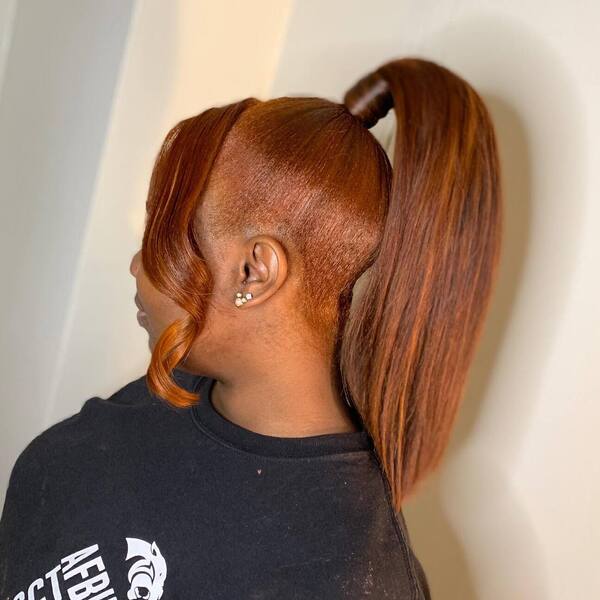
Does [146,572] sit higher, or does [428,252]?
[428,252]

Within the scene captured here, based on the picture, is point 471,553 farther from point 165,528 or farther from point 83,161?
point 83,161

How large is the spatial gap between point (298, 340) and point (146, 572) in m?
0.27

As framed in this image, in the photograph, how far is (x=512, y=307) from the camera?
0.85m

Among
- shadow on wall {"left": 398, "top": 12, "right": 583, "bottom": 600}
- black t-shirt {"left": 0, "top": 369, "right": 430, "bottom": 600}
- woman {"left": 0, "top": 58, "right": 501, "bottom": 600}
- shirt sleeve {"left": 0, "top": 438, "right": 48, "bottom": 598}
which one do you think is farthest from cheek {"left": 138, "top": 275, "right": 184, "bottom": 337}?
shadow on wall {"left": 398, "top": 12, "right": 583, "bottom": 600}

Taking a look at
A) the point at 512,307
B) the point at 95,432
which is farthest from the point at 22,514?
the point at 512,307

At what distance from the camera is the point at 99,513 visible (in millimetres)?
736

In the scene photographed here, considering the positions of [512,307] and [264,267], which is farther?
[512,307]

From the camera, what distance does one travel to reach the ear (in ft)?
2.09

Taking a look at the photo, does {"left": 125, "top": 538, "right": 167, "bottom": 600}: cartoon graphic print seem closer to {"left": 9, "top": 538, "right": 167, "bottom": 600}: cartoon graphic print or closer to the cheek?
{"left": 9, "top": 538, "right": 167, "bottom": 600}: cartoon graphic print

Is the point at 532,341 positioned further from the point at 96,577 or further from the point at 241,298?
the point at 96,577

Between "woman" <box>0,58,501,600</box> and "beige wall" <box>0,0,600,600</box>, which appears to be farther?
"beige wall" <box>0,0,600,600</box>

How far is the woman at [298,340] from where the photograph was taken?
61 centimetres

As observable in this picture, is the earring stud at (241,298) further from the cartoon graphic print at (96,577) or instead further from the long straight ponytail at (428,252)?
the cartoon graphic print at (96,577)

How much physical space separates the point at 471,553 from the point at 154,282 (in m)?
0.56
